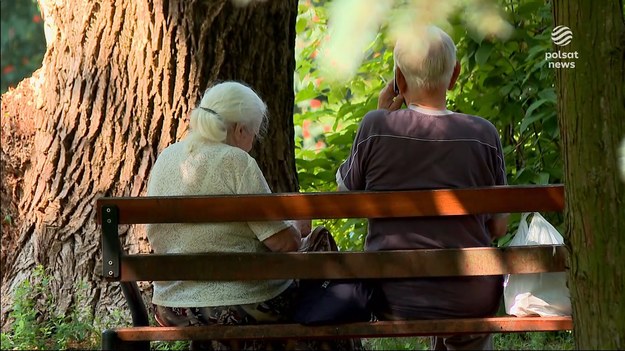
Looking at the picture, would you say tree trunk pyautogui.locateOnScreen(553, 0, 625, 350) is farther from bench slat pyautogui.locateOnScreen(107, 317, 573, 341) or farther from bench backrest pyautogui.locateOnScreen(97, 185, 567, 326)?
bench slat pyautogui.locateOnScreen(107, 317, 573, 341)

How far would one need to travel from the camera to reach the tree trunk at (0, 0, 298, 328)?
5164mm

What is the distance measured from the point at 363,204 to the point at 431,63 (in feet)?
2.16

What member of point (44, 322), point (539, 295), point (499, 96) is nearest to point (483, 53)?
point (499, 96)

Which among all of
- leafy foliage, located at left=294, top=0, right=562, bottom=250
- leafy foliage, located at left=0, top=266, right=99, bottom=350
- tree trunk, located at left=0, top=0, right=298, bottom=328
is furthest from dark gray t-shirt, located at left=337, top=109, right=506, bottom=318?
leafy foliage, located at left=0, top=266, right=99, bottom=350

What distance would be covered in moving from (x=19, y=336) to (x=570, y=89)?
10.2ft

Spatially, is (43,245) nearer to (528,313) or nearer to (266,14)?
(266,14)

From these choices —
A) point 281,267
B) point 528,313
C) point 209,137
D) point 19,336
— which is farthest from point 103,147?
point 528,313

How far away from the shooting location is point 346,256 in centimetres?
362

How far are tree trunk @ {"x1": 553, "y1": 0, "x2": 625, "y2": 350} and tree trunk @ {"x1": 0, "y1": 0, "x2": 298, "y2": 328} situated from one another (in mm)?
2208

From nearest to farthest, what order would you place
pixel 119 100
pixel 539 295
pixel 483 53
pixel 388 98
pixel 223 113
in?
pixel 539 295
pixel 223 113
pixel 388 98
pixel 119 100
pixel 483 53

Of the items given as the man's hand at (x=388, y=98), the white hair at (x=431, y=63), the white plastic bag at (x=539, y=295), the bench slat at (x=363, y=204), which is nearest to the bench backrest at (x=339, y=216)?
the bench slat at (x=363, y=204)

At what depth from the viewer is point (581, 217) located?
3.36 meters

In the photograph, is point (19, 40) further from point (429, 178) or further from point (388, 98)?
point (429, 178)

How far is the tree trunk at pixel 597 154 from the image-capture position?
332 cm
